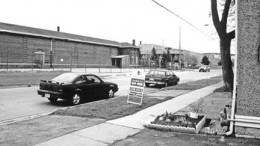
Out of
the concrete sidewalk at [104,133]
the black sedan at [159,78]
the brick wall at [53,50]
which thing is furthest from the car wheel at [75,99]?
the brick wall at [53,50]

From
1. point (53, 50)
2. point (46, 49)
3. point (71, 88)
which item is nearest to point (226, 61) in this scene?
point (71, 88)

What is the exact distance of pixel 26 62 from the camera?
143 ft

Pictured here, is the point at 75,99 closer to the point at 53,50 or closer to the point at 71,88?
the point at 71,88

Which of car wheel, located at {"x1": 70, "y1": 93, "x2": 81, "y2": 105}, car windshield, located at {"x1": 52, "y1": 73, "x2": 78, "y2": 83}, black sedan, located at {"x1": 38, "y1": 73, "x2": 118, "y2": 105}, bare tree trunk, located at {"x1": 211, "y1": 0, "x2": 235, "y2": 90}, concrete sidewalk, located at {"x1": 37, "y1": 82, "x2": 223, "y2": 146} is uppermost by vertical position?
bare tree trunk, located at {"x1": 211, "y1": 0, "x2": 235, "y2": 90}

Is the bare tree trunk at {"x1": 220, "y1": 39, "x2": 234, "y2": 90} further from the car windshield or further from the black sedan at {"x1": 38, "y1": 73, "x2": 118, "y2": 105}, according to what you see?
the car windshield

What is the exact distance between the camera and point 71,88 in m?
11.3

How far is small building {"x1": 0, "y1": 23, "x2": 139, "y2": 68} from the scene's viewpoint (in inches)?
1634

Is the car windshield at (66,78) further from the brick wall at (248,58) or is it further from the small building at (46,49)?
the small building at (46,49)

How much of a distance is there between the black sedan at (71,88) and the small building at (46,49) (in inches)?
881

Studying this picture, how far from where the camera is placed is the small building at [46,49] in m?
41.5

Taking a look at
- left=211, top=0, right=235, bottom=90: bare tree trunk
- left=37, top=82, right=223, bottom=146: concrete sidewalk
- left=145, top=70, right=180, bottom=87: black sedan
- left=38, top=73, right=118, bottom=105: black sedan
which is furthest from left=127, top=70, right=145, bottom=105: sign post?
left=145, top=70, right=180, bottom=87: black sedan

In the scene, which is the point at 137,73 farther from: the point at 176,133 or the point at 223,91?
the point at 223,91

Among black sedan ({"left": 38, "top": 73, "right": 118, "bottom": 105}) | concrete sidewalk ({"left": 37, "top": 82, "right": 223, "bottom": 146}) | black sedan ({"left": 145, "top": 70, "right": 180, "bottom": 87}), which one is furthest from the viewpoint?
black sedan ({"left": 145, "top": 70, "right": 180, "bottom": 87})

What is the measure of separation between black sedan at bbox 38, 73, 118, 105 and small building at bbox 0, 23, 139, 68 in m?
22.4
